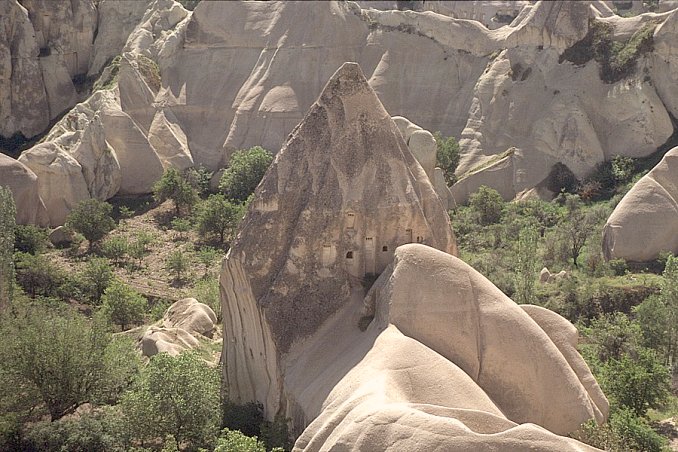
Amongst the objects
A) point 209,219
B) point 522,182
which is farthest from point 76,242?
→ point 522,182

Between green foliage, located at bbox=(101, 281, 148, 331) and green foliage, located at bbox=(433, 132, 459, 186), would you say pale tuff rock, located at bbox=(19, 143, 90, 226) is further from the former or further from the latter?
green foliage, located at bbox=(433, 132, 459, 186)

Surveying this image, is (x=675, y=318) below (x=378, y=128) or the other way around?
below

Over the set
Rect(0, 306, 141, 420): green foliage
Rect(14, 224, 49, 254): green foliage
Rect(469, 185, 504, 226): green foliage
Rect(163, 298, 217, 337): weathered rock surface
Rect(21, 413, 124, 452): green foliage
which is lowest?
Rect(14, 224, 49, 254): green foliage

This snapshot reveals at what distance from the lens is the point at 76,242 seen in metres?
46.4

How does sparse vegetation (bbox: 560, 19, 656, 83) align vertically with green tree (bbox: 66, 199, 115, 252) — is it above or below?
above

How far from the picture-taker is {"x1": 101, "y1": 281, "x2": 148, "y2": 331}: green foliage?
118 ft

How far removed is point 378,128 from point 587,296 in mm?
16749

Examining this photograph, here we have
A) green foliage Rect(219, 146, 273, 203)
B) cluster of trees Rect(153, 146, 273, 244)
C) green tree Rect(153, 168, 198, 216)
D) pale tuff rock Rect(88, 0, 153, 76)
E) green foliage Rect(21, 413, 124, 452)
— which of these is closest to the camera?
green foliage Rect(21, 413, 124, 452)

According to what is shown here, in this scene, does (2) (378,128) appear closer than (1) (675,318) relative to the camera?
Yes

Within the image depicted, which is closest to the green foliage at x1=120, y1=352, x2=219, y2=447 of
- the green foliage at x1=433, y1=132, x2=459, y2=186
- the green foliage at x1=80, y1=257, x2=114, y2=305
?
the green foliage at x1=80, y1=257, x2=114, y2=305

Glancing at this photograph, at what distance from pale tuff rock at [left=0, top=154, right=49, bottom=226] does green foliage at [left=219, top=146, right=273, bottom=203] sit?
10.7 meters

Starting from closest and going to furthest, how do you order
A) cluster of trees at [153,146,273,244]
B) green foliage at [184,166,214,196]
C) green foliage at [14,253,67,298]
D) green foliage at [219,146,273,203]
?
green foliage at [14,253,67,298] < cluster of trees at [153,146,273,244] < green foliage at [219,146,273,203] < green foliage at [184,166,214,196]

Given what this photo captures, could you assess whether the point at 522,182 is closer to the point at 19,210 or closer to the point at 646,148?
the point at 646,148

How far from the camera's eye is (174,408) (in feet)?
70.2
